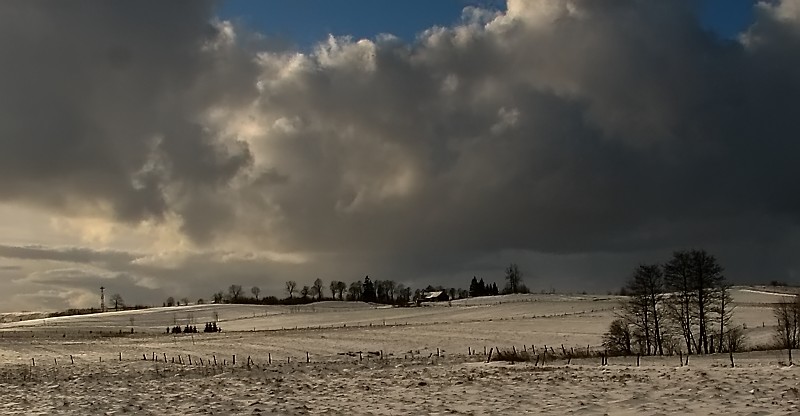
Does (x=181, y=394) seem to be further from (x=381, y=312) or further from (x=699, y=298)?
(x=381, y=312)

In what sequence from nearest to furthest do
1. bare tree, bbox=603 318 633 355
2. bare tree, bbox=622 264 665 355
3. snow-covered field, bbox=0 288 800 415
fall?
snow-covered field, bbox=0 288 800 415 → bare tree, bbox=603 318 633 355 → bare tree, bbox=622 264 665 355

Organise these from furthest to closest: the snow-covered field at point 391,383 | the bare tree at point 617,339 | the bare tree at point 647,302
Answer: the bare tree at point 647,302 → the bare tree at point 617,339 → the snow-covered field at point 391,383

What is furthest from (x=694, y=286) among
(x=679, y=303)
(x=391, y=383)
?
(x=391, y=383)

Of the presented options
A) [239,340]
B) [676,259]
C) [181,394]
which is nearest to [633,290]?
[676,259]

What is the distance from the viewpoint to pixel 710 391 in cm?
2627

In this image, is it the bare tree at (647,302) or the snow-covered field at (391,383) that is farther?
the bare tree at (647,302)

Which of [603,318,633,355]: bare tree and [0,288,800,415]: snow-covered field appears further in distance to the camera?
[603,318,633,355]: bare tree

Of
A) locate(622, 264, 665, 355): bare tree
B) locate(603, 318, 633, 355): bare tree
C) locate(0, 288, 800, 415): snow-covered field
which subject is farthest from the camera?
locate(622, 264, 665, 355): bare tree

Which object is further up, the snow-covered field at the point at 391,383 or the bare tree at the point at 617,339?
the snow-covered field at the point at 391,383

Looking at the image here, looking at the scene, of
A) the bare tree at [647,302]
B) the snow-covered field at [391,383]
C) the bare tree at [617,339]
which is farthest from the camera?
the bare tree at [647,302]

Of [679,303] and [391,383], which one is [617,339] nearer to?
[679,303]

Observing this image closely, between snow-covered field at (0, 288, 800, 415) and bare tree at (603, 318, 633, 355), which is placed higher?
snow-covered field at (0, 288, 800, 415)

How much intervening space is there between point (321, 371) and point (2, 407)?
16786 millimetres

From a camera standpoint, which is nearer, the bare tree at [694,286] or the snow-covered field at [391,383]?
the snow-covered field at [391,383]
